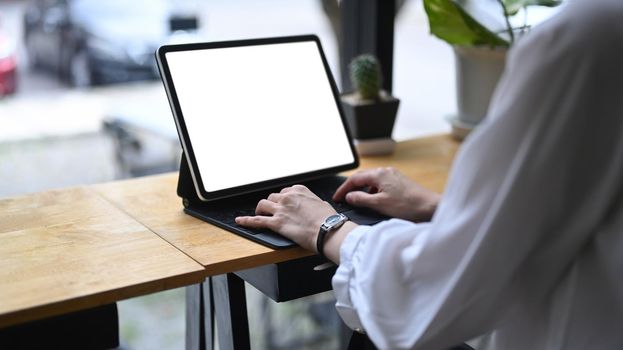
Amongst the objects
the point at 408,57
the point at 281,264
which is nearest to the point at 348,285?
the point at 281,264

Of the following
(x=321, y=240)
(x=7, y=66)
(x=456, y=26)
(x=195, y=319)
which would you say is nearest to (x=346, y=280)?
(x=321, y=240)

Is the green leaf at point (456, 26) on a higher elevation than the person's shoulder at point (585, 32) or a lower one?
lower

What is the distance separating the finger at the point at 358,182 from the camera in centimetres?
142

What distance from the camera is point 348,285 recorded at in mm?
1090

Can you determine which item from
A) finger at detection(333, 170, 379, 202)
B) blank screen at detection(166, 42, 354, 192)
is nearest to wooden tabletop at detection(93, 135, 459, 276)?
blank screen at detection(166, 42, 354, 192)

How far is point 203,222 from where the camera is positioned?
1.36m

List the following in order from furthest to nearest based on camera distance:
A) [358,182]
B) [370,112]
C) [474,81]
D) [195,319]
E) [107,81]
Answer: [107,81], [474,81], [370,112], [195,319], [358,182]

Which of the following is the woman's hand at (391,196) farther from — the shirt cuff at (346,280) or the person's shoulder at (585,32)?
the person's shoulder at (585,32)

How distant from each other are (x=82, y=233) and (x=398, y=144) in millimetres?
896

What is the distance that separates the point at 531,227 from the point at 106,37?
144 centimetres

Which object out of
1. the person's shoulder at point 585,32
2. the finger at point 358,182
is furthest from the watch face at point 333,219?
the person's shoulder at point 585,32

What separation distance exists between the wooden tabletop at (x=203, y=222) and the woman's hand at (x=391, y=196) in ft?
0.60

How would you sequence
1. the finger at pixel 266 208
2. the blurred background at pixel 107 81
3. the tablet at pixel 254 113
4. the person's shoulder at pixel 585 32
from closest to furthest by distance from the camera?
1. the person's shoulder at pixel 585 32
2. the finger at pixel 266 208
3. the tablet at pixel 254 113
4. the blurred background at pixel 107 81

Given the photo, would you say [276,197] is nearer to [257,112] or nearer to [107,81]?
[257,112]
